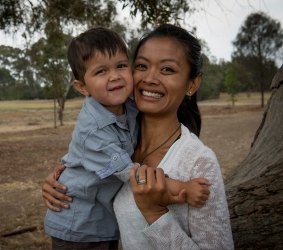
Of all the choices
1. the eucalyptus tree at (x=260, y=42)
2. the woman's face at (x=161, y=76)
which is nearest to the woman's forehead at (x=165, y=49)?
the woman's face at (x=161, y=76)

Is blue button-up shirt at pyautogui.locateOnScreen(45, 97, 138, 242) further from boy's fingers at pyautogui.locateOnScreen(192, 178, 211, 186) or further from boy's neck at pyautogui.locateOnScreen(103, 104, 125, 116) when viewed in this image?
boy's fingers at pyautogui.locateOnScreen(192, 178, 211, 186)

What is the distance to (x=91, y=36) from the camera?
6.59 ft

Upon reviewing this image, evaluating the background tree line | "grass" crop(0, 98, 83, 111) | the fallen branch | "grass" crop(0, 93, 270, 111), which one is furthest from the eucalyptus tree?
the fallen branch

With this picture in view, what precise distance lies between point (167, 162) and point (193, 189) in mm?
Answer: 184

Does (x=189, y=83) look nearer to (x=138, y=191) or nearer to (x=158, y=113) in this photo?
(x=158, y=113)

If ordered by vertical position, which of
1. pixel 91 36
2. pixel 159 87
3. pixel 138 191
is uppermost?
pixel 91 36

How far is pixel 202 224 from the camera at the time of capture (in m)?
1.53

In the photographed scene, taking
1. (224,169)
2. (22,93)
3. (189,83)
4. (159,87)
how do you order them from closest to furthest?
(159,87)
(189,83)
(224,169)
(22,93)

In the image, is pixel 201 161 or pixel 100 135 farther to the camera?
pixel 100 135

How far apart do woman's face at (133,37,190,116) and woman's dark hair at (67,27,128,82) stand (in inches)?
7.2

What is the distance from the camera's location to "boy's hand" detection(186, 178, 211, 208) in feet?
4.80

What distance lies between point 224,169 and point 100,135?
26.5 feet

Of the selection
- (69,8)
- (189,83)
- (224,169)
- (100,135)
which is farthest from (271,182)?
(224,169)

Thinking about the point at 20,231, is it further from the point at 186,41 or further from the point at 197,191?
the point at 197,191
